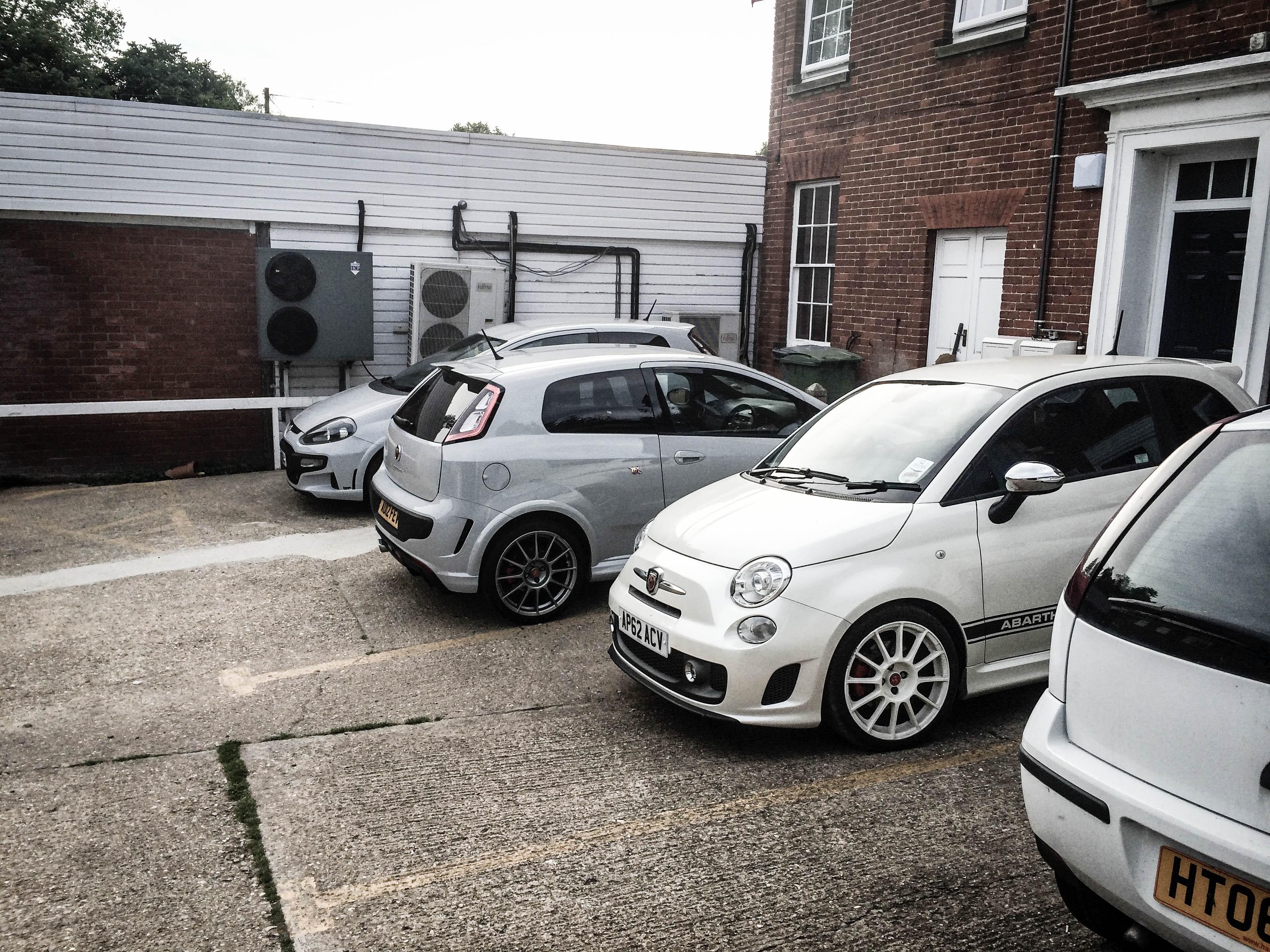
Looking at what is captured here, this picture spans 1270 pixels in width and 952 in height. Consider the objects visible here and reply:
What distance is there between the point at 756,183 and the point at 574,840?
11919 millimetres

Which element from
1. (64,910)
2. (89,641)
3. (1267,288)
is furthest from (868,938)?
(1267,288)

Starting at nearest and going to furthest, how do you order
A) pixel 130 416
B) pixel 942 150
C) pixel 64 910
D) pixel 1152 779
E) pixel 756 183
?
pixel 1152 779 < pixel 64 910 < pixel 942 150 < pixel 130 416 < pixel 756 183

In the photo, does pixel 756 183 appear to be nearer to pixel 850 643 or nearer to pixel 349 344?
pixel 349 344

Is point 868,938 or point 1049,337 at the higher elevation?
point 1049,337

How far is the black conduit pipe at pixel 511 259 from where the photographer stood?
42.3ft

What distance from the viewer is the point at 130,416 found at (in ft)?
37.3

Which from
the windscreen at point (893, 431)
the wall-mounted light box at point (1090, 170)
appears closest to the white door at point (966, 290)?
the wall-mounted light box at point (1090, 170)

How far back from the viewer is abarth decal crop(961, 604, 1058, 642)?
Answer: 4492mm

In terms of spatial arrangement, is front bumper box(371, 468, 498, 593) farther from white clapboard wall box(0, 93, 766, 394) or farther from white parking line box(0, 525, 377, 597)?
white clapboard wall box(0, 93, 766, 394)

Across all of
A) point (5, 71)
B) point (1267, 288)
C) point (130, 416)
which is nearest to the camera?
point (1267, 288)

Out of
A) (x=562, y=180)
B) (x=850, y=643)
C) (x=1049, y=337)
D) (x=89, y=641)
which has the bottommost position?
(x=89, y=641)

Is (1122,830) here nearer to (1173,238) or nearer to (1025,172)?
(1173,238)

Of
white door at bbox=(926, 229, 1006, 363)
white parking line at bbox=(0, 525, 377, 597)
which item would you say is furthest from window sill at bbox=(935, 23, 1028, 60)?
white parking line at bbox=(0, 525, 377, 597)

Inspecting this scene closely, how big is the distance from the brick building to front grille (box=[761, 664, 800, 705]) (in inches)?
226
